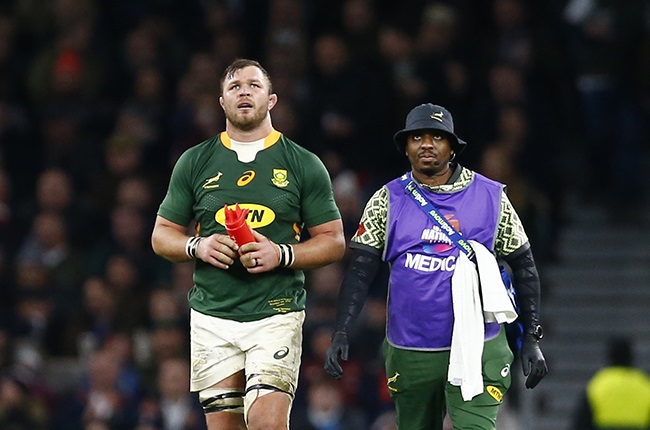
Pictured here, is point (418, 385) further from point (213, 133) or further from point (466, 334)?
point (213, 133)

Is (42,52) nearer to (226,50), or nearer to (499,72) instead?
(226,50)

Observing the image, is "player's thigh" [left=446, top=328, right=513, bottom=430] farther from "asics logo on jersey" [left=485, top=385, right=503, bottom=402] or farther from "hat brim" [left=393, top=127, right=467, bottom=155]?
"hat brim" [left=393, top=127, right=467, bottom=155]

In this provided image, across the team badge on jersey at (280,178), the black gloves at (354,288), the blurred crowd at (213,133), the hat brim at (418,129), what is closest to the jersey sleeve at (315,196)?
the team badge on jersey at (280,178)

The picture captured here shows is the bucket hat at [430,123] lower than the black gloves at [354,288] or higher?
higher

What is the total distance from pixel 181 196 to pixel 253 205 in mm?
405

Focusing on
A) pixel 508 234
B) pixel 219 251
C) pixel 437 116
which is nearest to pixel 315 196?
pixel 219 251

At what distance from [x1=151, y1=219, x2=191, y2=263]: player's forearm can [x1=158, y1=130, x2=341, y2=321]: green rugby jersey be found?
6 centimetres

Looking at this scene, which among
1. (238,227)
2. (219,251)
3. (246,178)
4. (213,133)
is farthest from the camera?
(213,133)

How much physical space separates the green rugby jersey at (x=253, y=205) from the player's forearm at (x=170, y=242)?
6cm

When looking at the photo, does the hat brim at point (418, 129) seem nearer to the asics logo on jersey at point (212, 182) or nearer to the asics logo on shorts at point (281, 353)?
the asics logo on jersey at point (212, 182)

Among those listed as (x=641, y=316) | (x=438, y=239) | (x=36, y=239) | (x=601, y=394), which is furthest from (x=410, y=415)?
(x=36, y=239)

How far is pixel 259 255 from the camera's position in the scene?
7641 mm

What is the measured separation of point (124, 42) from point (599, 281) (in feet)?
17.6

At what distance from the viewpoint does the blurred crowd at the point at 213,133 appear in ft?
44.0
